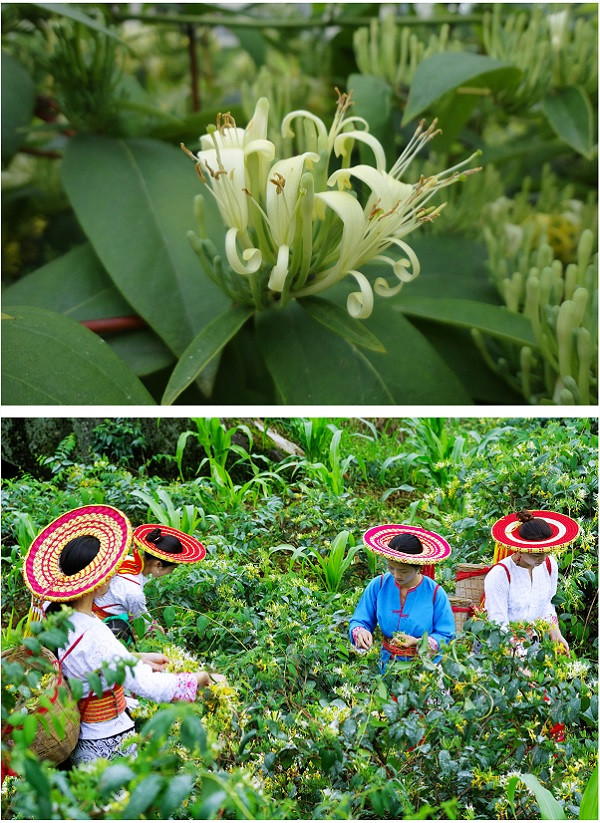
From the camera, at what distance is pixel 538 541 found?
1.01 m

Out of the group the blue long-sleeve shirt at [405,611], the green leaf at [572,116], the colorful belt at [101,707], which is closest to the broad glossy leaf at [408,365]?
the blue long-sleeve shirt at [405,611]

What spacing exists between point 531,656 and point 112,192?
0.73m

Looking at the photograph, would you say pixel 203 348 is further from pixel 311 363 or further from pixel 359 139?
pixel 359 139

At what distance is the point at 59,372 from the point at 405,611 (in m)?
0.47

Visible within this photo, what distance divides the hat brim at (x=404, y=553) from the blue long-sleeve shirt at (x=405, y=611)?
0.03 meters

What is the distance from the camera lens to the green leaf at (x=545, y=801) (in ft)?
2.80

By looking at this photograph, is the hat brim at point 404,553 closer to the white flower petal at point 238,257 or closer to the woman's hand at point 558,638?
the woman's hand at point 558,638

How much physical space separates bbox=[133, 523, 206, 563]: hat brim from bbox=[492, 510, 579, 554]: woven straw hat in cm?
36

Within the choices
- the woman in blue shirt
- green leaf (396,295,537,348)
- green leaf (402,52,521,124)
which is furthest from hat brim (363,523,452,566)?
green leaf (402,52,521,124)

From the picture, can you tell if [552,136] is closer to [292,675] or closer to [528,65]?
[528,65]

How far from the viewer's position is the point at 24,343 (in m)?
0.87

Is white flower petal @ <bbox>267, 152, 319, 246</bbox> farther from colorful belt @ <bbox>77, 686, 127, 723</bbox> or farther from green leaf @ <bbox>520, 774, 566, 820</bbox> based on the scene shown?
green leaf @ <bbox>520, 774, 566, 820</bbox>

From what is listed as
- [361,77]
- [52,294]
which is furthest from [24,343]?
[361,77]

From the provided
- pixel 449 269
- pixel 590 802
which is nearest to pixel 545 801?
pixel 590 802
